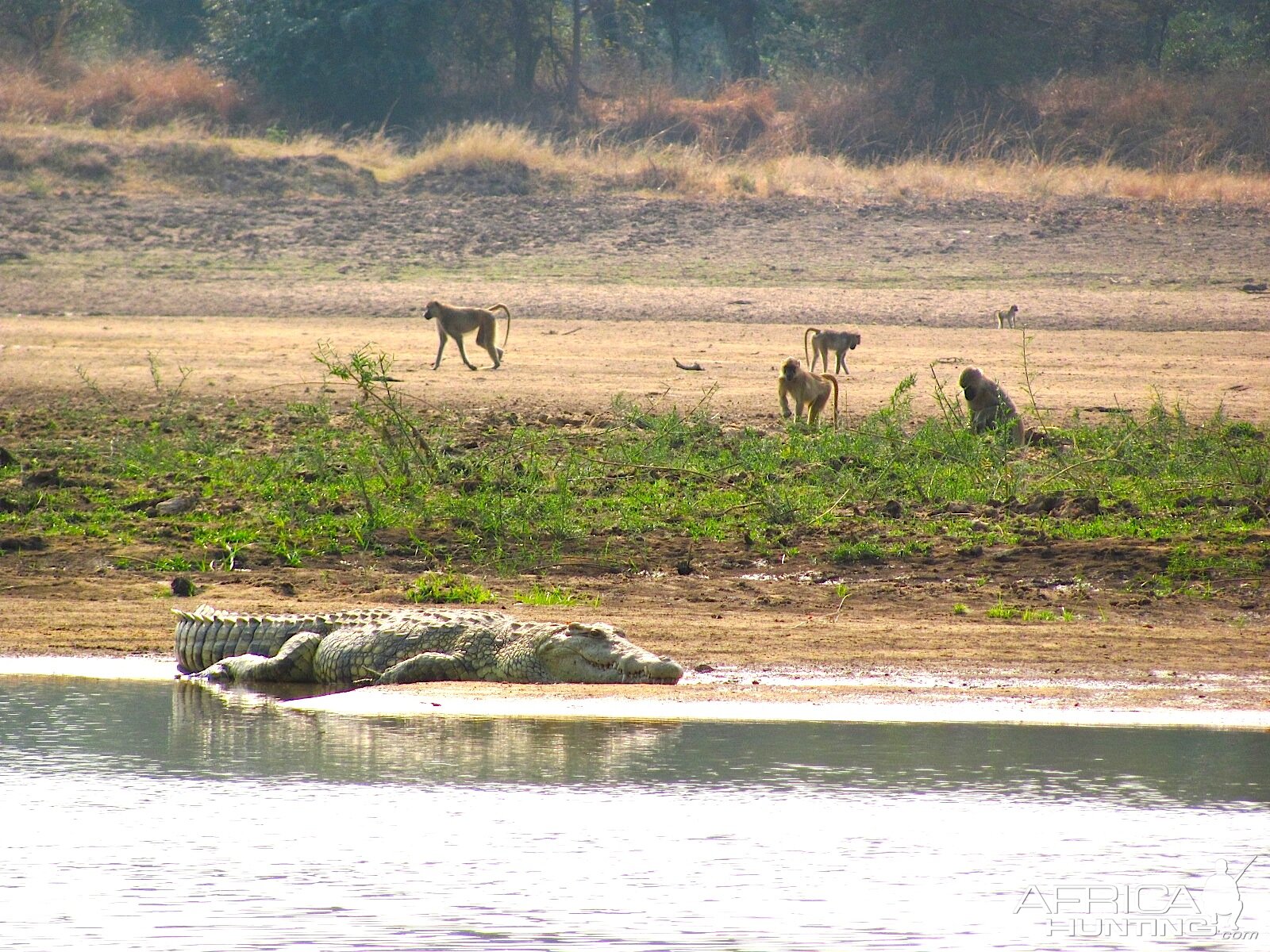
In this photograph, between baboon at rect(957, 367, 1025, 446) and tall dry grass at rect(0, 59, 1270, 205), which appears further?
tall dry grass at rect(0, 59, 1270, 205)

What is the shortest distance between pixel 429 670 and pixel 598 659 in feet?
2.71

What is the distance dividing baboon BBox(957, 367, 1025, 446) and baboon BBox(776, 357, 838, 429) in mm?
999

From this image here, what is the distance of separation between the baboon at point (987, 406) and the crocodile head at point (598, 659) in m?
5.13

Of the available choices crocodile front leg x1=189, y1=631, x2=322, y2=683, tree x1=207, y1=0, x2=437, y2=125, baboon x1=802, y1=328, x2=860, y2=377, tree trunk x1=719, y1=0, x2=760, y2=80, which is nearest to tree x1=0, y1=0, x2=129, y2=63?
tree x1=207, y1=0, x2=437, y2=125

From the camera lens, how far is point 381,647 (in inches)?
291

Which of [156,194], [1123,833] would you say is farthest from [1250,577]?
[156,194]

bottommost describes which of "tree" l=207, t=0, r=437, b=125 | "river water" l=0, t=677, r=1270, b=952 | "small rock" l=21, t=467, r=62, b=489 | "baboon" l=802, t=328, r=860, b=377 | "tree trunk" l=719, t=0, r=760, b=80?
"river water" l=0, t=677, r=1270, b=952

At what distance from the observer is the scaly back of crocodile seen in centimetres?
746

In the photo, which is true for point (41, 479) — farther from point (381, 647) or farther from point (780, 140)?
point (780, 140)

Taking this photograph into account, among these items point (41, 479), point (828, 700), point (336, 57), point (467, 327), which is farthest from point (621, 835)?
point (336, 57)

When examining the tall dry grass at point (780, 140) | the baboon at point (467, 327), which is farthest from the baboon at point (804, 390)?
the tall dry grass at point (780, 140)

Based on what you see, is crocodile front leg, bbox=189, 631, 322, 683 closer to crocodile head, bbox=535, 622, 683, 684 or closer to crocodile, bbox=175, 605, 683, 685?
crocodile, bbox=175, 605, 683, 685

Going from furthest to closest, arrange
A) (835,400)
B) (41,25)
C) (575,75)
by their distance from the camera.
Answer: (575,75) < (41,25) < (835,400)

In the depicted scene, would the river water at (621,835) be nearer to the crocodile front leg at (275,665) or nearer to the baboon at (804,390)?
the crocodile front leg at (275,665)
